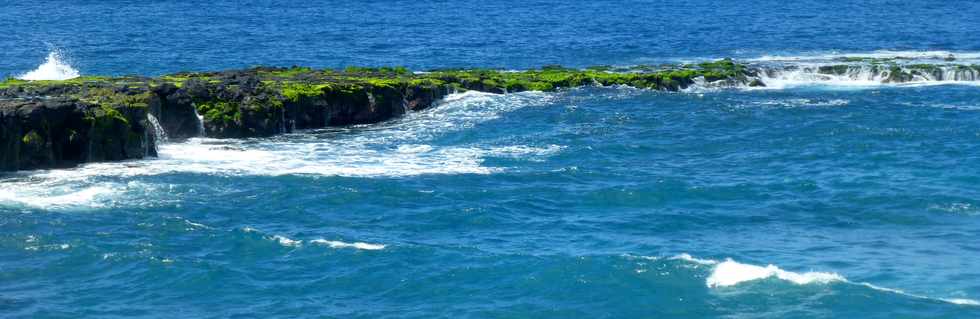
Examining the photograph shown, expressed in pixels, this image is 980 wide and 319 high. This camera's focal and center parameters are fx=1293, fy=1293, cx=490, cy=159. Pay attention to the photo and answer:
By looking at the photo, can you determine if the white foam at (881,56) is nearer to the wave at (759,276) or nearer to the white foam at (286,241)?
the wave at (759,276)

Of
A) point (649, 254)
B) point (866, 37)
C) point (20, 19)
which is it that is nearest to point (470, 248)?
point (649, 254)

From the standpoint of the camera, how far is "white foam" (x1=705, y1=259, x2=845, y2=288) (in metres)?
32.2

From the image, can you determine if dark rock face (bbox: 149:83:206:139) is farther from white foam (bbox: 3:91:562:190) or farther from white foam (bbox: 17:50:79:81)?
white foam (bbox: 17:50:79:81)

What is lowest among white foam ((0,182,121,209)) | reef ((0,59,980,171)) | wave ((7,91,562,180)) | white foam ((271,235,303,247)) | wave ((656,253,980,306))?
wave ((656,253,980,306))

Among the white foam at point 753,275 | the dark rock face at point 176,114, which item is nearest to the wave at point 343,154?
the dark rock face at point 176,114

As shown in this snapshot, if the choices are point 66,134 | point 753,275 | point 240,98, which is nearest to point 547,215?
point 753,275

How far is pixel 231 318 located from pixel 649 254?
38.0 ft

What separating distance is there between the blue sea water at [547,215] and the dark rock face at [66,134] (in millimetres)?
1261

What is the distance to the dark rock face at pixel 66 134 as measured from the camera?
45625mm

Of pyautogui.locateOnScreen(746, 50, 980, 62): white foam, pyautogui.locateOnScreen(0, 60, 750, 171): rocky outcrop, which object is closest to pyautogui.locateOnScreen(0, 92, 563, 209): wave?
pyautogui.locateOnScreen(0, 60, 750, 171): rocky outcrop

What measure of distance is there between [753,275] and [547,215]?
30.0 feet

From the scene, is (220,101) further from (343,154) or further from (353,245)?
(353,245)

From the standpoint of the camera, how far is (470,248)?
3603cm

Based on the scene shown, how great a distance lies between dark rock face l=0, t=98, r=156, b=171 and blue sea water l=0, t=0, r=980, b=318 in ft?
4.14
